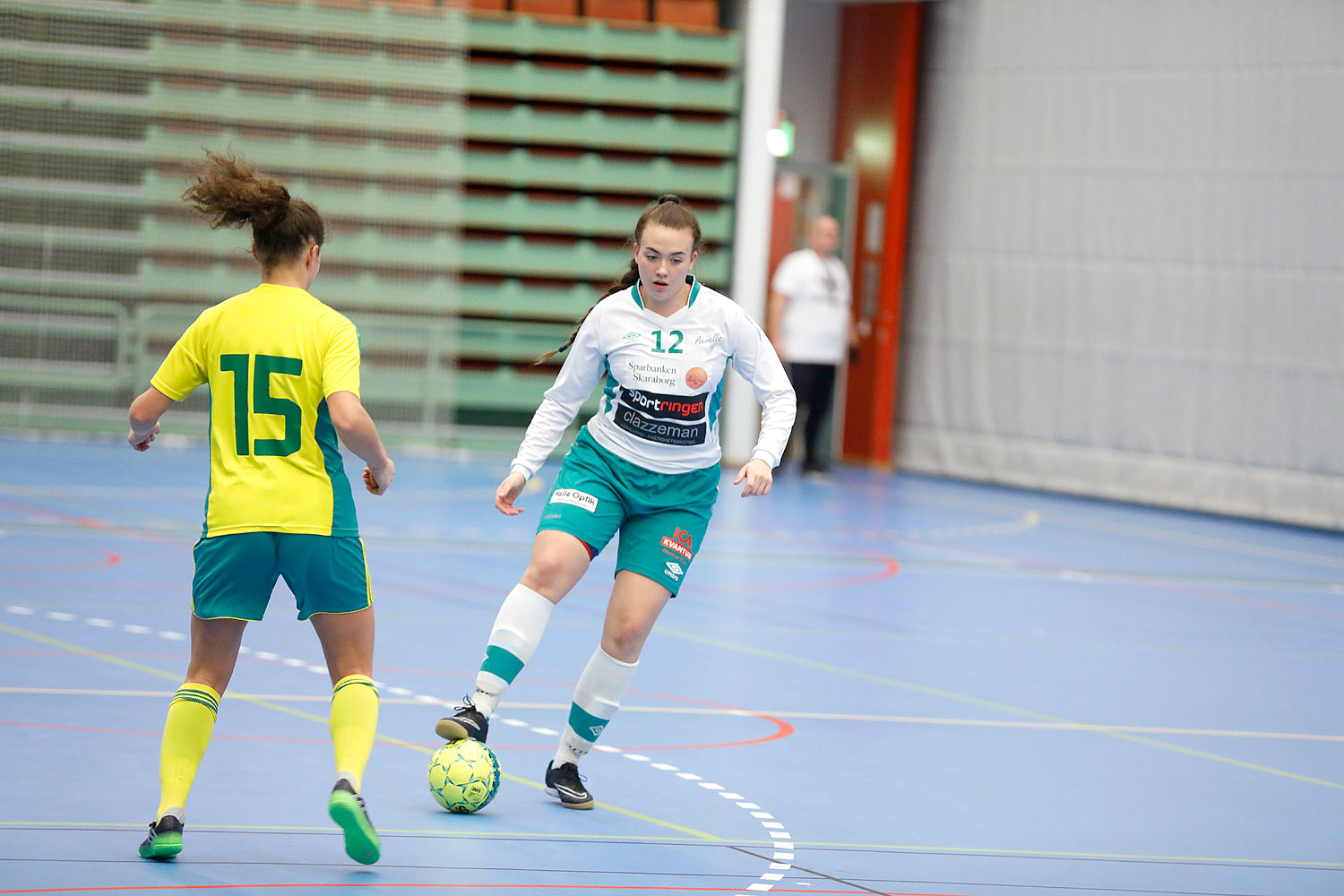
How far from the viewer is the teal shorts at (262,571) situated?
11.3ft

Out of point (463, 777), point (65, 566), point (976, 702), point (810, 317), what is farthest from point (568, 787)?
point (810, 317)

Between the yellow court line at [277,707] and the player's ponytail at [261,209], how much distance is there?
5.27ft

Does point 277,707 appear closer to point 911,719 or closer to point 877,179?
point 911,719

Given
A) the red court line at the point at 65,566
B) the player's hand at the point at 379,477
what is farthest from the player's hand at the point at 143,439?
the red court line at the point at 65,566

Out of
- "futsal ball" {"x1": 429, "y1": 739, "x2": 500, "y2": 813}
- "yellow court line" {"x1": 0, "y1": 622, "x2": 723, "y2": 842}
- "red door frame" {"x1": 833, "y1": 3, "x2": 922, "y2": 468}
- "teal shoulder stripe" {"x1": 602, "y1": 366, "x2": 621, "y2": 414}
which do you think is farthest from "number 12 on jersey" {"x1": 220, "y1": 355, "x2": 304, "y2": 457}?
"red door frame" {"x1": 833, "y1": 3, "x2": 922, "y2": 468}

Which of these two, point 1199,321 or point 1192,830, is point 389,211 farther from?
point 1192,830

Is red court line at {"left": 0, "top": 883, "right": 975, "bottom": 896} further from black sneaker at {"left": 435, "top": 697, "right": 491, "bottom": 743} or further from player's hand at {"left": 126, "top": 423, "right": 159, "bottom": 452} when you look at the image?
player's hand at {"left": 126, "top": 423, "right": 159, "bottom": 452}

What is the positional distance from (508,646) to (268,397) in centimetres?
96

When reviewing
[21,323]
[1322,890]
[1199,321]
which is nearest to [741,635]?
[1322,890]

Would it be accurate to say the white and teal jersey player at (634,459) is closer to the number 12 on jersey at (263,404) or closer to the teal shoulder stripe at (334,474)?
the teal shoulder stripe at (334,474)

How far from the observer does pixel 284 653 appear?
19.0 feet

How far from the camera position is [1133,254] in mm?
12961

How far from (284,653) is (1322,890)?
11.6 feet

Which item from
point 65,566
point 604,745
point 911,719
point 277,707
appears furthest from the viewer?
point 65,566
